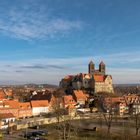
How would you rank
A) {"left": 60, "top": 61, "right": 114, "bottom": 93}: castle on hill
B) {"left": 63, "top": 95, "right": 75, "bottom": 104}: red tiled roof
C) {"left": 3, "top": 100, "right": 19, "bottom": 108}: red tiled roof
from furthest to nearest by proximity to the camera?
{"left": 60, "top": 61, "right": 114, "bottom": 93}: castle on hill → {"left": 63, "top": 95, "right": 75, "bottom": 104}: red tiled roof → {"left": 3, "top": 100, "right": 19, "bottom": 108}: red tiled roof

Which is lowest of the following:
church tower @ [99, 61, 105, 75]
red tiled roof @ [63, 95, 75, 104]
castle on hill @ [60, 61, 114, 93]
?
red tiled roof @ [63, 95, 75, 104]

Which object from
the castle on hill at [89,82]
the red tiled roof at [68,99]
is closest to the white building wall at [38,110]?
the red tiled roof at [68,99]

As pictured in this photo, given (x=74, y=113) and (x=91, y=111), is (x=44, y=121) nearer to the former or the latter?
(x=74, y=113)

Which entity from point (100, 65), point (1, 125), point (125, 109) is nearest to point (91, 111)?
point (125, 109)

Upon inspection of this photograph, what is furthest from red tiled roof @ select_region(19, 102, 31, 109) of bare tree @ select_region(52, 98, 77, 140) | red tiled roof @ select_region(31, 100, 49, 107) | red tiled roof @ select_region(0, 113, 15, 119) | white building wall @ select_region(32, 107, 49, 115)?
red tiled roof @ select_region(0, 113, 15, 119)

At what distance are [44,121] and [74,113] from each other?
11.0 m

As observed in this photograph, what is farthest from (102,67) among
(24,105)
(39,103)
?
(24,105)

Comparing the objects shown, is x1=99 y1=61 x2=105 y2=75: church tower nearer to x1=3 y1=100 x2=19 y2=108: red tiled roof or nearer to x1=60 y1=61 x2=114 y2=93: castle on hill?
x1=60 y1=61 x2=114 y2=93: castle on hill

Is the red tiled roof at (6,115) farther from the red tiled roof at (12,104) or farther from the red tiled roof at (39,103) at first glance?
the red tiled roof at (39,103)

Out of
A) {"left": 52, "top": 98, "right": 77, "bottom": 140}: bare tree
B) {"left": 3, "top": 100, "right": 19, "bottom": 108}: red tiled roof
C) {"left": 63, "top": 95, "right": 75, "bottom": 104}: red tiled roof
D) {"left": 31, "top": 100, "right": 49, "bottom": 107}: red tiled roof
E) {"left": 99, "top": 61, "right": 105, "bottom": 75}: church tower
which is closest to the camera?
{"left": 52, "top": 98, "right": 77, "bottom": 140}: bare tree

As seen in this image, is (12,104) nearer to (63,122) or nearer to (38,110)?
(38,110)

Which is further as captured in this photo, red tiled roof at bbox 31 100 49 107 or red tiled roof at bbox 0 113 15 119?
red tiled roof at bbox 31 100 49 107

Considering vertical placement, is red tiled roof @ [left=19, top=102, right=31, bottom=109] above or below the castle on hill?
below

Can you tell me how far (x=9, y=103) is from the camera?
206 ft
